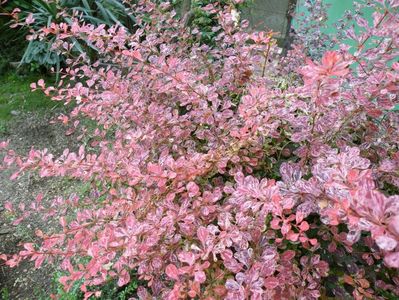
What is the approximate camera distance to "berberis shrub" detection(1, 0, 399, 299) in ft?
2.64

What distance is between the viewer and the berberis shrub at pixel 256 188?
2.64ft

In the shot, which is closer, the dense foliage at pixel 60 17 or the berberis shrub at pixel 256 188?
the berberis shrub at pixel 256 188

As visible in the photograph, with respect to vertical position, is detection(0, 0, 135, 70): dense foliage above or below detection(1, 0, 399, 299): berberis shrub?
below

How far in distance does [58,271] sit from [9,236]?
0.51m

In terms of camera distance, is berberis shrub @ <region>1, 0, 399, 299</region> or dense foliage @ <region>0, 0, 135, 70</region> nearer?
berberis shrub @ <region>1, 0, 399, 299</region>

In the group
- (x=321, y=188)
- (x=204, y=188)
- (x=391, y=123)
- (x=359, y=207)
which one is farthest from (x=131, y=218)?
(x=391, y=123)

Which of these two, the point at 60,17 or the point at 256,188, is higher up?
the point at 256,188

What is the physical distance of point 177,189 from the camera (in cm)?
103

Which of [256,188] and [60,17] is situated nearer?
[256,188]

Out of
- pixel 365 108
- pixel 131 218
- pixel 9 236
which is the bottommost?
pixel 9 236

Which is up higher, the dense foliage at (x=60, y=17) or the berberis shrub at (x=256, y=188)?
the berberis shrub at (x=256, y=188)

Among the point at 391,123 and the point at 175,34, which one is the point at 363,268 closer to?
the point at 391,123

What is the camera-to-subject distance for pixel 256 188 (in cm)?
85

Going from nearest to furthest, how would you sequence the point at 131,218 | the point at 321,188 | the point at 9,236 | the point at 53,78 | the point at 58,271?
the point at 321,188 → the point at 131,218 → the point at 58,271 → the point at 9,236 → the point at 53,78
